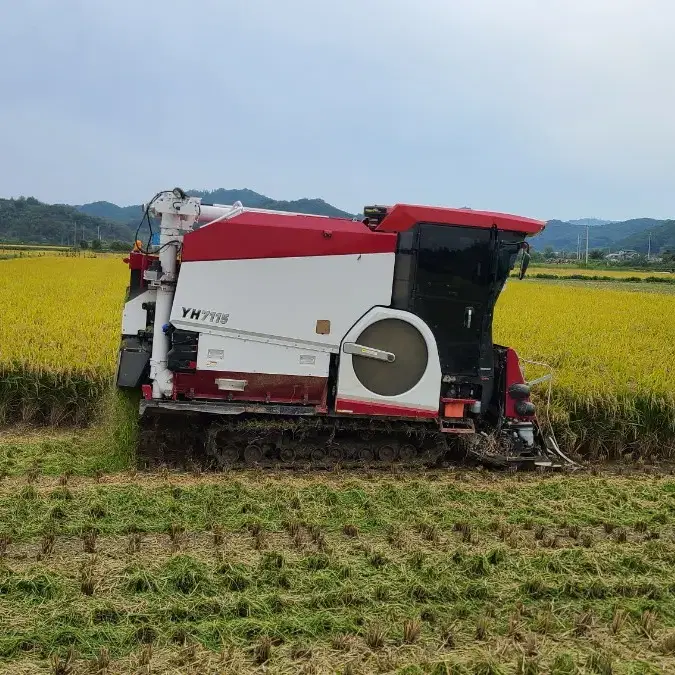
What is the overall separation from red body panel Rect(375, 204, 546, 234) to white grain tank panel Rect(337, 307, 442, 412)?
34.2 inches

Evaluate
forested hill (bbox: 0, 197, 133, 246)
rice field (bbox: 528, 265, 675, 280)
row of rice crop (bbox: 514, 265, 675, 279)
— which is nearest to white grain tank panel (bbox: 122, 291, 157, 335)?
row of rice crop (bbox: 514, 265, 675, 279)

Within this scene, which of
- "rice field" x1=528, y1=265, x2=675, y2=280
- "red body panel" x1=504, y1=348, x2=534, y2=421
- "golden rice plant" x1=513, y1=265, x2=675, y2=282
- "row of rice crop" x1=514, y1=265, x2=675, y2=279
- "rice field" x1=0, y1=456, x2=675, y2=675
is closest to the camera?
"rice field" x1=0, y1=456, x2=675, y2=675

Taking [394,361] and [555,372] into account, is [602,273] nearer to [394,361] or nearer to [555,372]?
[555,372]

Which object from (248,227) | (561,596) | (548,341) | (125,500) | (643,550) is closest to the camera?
(561,596)

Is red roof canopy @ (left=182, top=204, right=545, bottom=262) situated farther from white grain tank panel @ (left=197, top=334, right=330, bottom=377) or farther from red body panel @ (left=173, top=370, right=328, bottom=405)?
red body panel @ (left=173, top=370, right=328, bottom=405)

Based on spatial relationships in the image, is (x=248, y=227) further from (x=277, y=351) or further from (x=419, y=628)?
(x=419, y=628)

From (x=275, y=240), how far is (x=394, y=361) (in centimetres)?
170

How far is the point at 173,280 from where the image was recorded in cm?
654

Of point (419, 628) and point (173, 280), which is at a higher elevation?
point (173, 280)

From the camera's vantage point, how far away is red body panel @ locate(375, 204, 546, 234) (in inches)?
262

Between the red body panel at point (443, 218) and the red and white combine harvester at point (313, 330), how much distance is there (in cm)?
1

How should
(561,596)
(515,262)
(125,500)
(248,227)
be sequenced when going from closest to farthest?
(561,596) < (125,500) < (248,227) < (515,262)

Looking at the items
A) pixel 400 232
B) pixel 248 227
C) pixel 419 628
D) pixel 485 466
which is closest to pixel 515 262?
pixel 400 232

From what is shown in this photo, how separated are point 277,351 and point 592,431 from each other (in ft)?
13.8
